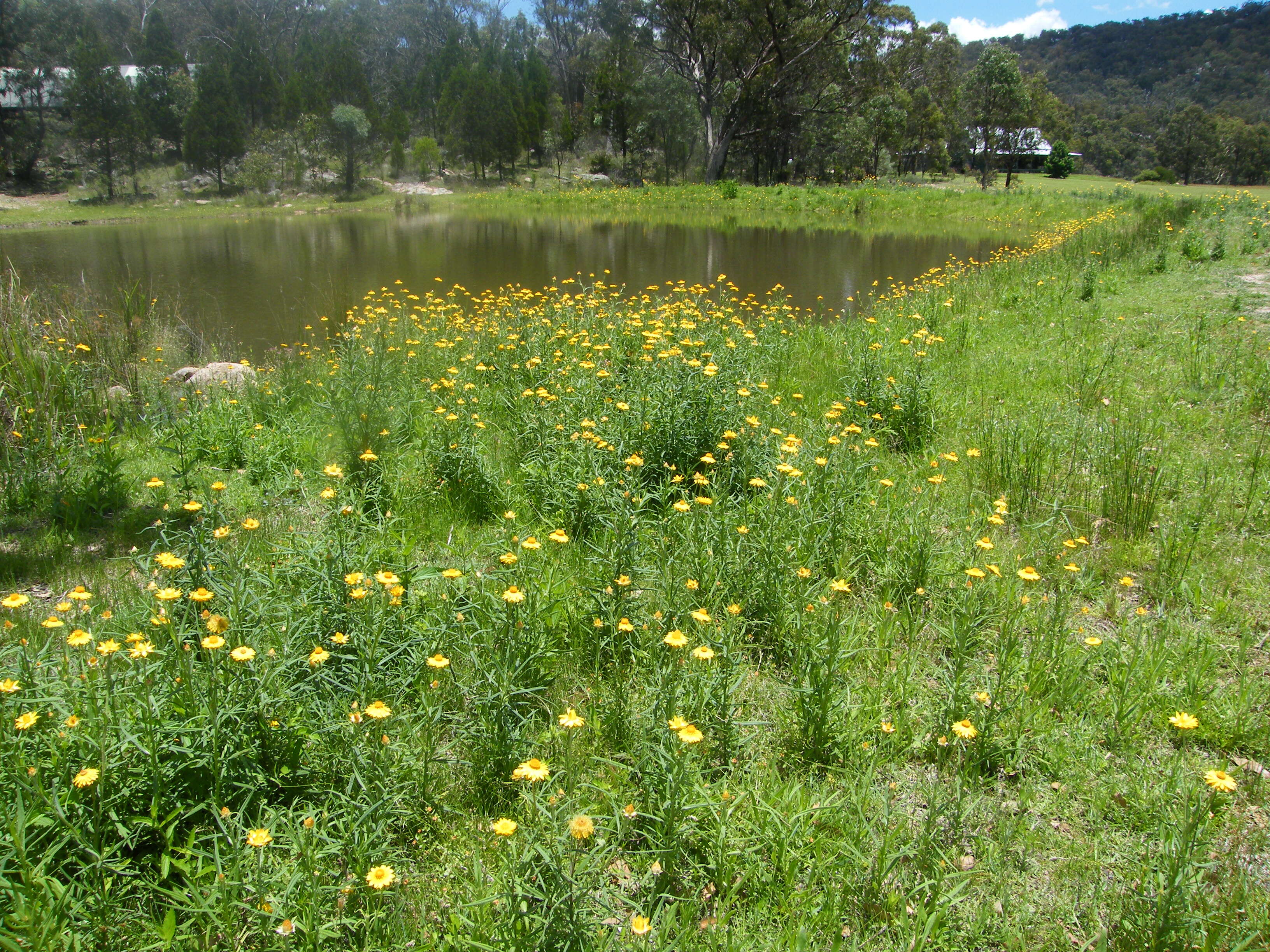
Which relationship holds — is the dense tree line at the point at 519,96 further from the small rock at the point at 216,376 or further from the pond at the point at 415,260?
the small rock at the point at 216,376

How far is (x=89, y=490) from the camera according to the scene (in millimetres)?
4305

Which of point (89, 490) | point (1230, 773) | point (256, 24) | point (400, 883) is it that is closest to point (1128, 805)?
point (1230, 773)

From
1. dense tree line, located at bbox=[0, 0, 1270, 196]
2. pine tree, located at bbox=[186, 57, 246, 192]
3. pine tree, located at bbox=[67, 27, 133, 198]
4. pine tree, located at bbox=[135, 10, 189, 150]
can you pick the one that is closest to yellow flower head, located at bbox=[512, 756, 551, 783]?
dense tree line, located at bbox=[0, 0, 1270, 196]

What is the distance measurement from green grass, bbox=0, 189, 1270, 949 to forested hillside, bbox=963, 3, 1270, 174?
86.2 meters

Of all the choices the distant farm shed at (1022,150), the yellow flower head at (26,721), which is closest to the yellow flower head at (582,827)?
the yellow flower head at (26,721)

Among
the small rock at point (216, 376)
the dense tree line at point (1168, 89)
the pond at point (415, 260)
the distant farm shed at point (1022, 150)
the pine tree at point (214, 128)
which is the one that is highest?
the dense tree line at point (1168, 89)

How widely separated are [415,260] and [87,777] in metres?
15.7

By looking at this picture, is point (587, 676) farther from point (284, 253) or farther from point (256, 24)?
point (256, 24)

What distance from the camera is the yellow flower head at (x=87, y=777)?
1772 mm

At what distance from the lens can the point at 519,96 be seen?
48.2 m

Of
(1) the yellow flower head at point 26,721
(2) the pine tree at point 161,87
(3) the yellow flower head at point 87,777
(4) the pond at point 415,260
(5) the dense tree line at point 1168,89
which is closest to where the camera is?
(3) the yellow flower head at point 87,777

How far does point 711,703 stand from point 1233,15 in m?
172

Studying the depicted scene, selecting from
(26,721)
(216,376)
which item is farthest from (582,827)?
(216,376)

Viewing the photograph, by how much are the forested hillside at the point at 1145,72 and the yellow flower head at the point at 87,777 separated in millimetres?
89761
